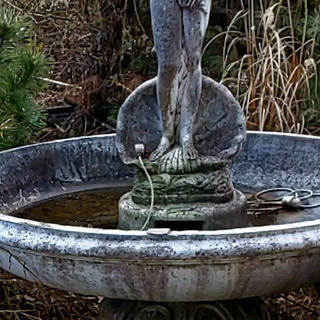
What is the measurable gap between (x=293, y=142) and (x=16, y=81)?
2.92 feet

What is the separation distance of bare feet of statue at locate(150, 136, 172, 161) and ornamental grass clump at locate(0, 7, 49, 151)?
0.62 meters

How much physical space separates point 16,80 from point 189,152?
77cm

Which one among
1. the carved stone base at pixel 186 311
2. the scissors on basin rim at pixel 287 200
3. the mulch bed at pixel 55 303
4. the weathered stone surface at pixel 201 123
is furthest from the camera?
the mulch bed at pixel 55 303

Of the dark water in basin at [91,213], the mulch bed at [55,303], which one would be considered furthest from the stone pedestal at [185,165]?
the mulch bed at [55,303]

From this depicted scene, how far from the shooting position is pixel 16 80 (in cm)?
249

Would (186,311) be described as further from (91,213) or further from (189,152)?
(91,213)

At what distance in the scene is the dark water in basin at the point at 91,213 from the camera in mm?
2115

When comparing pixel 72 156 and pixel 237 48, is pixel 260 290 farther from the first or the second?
pixel 237 48

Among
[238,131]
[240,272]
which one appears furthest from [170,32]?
[240,272]

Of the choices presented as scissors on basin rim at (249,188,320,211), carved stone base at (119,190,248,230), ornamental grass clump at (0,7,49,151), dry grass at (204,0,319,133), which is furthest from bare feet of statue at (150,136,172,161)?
dry grass at (204,0,319,133)

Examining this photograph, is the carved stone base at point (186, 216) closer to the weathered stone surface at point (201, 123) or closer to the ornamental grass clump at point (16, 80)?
the weathered stone surface at point (201, 123)

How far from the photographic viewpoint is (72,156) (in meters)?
2.47

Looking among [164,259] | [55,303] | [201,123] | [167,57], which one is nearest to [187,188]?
[201,123]

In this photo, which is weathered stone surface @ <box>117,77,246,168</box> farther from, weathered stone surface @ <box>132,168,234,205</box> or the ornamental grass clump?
the ornamental grass clump
